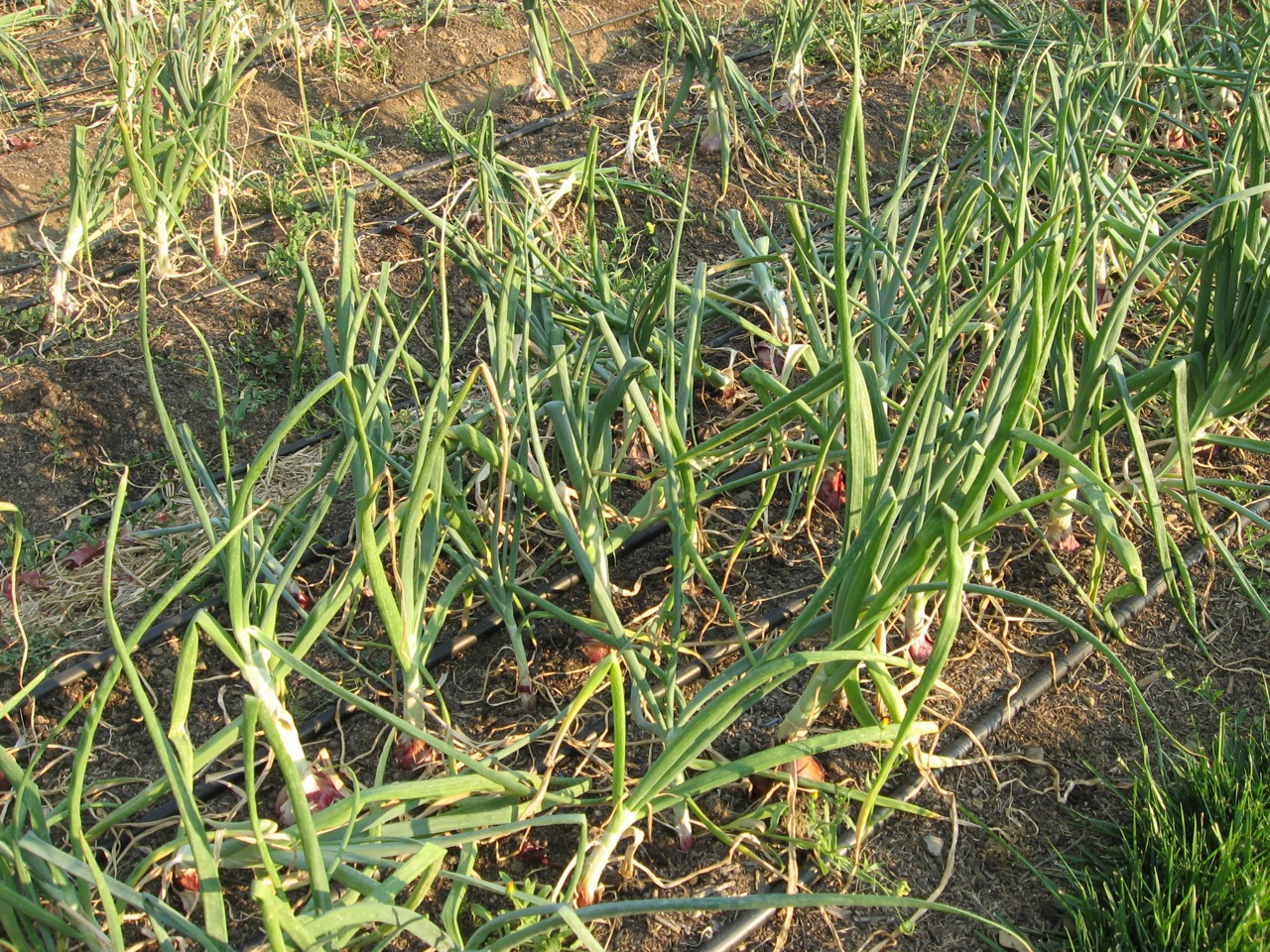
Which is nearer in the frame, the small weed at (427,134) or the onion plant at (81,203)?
the onion plant at (81,203)

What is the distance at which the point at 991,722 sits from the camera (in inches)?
61.9

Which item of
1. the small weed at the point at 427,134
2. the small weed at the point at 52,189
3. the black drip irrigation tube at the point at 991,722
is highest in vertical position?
the small weed at the point at 52,189

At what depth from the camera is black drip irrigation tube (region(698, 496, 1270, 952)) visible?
133 centimetres

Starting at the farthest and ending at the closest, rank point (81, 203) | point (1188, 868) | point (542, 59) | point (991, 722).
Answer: point (542, 59) → point (81, 203) → point (991, 722) → point (1188, 868)

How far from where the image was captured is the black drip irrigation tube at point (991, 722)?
133cm

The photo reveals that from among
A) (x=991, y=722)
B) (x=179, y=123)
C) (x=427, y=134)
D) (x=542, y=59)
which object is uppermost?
(x=179, y=123)

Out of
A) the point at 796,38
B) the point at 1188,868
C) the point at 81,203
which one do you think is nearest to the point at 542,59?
the point at 796,38

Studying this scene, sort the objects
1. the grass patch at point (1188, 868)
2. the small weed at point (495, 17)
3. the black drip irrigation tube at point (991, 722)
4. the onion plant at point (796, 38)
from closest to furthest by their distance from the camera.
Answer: the grass patch at point (1188, 868) < the black drip irrigation tube at point (991, 722) < the onion plant at point (796, 38) < the small weed at point (495, 17)

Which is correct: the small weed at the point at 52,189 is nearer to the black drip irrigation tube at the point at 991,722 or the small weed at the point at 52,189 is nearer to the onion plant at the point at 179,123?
the onion plant at the point at 179,123

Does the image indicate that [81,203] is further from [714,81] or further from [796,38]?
[796,38]

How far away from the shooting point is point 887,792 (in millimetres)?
1490

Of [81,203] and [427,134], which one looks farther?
[427,134]

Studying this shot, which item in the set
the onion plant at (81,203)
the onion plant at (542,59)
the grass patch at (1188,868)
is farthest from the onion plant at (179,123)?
the grass patch at (1188,868)

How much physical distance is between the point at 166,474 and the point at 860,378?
157 centimetres
